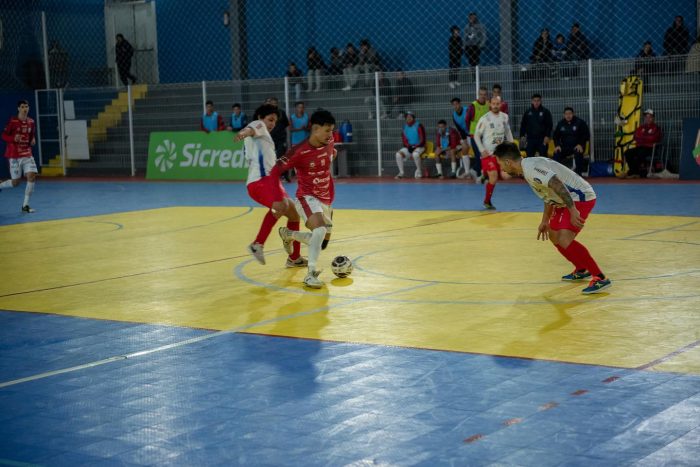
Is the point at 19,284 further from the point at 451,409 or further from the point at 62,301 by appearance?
the point at 451,409

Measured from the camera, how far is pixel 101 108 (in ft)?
112

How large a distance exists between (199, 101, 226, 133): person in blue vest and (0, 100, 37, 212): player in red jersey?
30.0 feet

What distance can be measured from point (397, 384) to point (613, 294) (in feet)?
11.7

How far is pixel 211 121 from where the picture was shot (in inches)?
1180

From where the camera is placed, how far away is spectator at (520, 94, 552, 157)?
2462cm

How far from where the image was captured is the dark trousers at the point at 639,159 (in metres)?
24.1

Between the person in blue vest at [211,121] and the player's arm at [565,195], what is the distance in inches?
845

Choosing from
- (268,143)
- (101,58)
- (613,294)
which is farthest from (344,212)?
(101,58)

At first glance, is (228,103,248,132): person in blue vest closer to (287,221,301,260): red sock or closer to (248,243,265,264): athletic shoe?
(287,221,301,260): red sock

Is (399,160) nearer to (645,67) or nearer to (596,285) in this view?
(645,67)

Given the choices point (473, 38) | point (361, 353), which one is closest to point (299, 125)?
point (473, 38)

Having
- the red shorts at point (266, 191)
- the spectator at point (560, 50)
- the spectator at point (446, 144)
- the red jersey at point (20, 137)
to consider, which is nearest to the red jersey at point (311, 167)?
the red shorts at point (266, 191)

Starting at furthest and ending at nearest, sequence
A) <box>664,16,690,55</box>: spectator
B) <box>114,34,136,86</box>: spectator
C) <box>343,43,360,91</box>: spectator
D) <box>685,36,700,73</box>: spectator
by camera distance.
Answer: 1. <box>114,34,136,86</box>: spectator
2. <box>343,43,360,91</box>: spectator
3. <box>664,16,690,55</box>: spectator
4. <box>685,36,700,73</box>: spectator

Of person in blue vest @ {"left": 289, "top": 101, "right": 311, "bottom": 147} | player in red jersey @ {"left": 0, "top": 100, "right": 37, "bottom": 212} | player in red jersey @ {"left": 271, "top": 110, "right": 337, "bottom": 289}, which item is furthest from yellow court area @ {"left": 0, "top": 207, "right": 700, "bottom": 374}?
person in blue vest @ {"left": 289, "top": 101, "right": 311, "bottom": 147}
